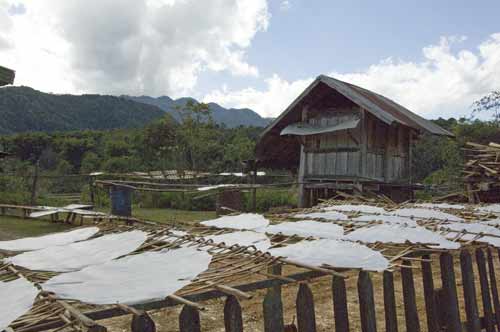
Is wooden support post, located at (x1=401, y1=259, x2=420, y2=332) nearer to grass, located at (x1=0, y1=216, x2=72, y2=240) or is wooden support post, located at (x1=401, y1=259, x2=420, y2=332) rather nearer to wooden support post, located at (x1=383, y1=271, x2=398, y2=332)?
wooden support post, located at (x1=383, y1=271, x2=398, y2=332)

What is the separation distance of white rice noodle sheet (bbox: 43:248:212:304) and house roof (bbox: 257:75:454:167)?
9825 millimetres

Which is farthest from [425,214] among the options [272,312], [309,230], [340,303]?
[272,312]

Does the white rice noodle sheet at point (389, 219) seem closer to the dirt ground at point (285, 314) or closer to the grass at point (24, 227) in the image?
the dirt ground at point (285, 314)

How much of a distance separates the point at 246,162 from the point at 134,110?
5549 centimetres

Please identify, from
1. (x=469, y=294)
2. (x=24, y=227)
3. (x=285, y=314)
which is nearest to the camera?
(x=469, y=294)

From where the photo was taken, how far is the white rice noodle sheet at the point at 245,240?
9.89 ft

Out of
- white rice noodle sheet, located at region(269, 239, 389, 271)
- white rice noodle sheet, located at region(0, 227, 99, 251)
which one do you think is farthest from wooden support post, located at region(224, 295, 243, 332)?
white rice noodle sheet, located at region(0, 227, 99, 251)

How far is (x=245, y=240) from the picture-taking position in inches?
126

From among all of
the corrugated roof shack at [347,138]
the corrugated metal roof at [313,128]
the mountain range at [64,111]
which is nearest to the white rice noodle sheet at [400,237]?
the corrugated roof shack at [347,138]

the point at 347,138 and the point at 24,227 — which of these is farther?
the point at 347,138

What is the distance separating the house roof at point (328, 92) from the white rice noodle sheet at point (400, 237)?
8.02m

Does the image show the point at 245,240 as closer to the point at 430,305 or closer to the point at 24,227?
the point at 430,305

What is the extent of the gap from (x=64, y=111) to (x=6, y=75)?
189ft

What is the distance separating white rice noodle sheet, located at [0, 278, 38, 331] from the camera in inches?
65.5
